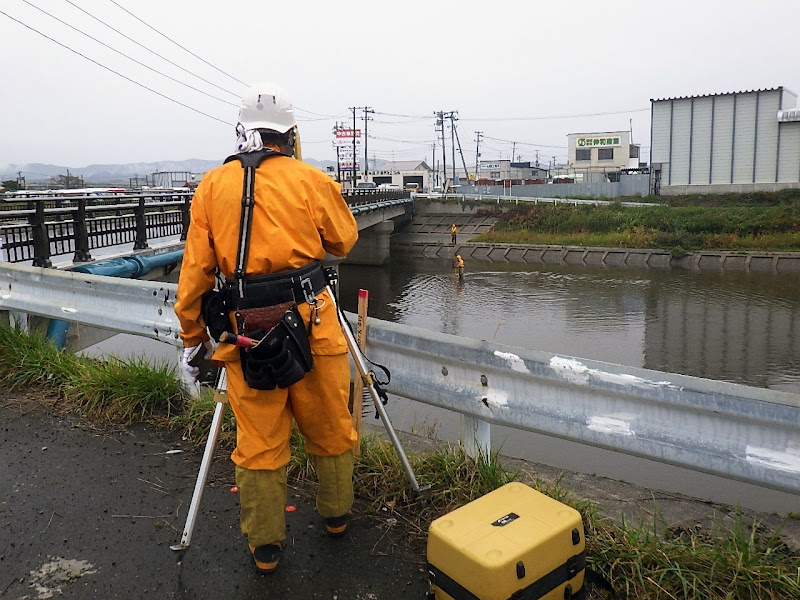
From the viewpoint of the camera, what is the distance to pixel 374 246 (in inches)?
1703

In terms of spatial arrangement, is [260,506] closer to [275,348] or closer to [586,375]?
[275,348]

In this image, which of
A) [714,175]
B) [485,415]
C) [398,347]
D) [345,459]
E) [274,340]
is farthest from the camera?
[714,175]

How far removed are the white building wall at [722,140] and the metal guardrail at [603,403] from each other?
46551mm

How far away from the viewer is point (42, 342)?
5246 mm

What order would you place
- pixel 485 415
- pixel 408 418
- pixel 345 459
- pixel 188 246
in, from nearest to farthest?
1. pixel 188 246
2. pixel 345 459
3. pixel 485 415
4. pixel 408 418

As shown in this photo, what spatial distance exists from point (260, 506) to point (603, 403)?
1.45m

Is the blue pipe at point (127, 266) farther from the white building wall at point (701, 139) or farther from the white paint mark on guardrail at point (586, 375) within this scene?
the white building wall at point (701, 139)

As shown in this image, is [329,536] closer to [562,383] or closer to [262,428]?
[262,428]

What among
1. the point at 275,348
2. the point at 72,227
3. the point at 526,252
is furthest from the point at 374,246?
the point at 275,348

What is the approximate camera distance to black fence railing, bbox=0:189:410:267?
27.0ft

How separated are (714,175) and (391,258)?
885 inches

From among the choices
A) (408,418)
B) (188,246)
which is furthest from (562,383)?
(408,418)

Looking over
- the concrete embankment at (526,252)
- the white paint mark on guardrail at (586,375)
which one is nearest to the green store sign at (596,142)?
the concrete embankment at (526,252)

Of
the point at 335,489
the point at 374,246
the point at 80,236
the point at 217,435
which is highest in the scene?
the point at 80,236
